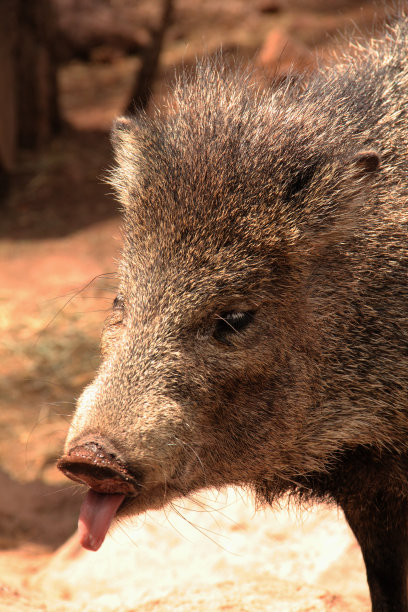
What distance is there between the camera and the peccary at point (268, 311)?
2961 millimetres

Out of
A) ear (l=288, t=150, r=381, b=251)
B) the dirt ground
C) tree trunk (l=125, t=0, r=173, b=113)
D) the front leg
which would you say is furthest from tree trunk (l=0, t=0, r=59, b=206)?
the front leg

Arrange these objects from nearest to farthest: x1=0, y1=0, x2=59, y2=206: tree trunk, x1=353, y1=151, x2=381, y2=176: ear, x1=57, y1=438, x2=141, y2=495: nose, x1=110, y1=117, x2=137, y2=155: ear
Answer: x1=57, y1=438, x2=141, y2=495: nose → x1=353, y1=151, x2=381, y2=176: ear → x1=110, y1=117, x2=137, y2=155: ear → x1=0, y1=0, x2=59, y2=206: tree trunk

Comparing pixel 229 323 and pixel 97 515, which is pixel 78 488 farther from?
pixel 229 323

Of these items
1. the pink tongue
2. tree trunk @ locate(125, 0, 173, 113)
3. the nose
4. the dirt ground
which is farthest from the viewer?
tree trunk @ locate(125, 0, 173, 113)

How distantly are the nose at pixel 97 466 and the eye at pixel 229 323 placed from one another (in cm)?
61

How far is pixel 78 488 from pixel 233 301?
4.36 feet

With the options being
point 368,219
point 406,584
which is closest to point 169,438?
point 368,219

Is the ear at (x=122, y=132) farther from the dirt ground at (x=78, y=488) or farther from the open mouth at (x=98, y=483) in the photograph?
the open mouth at (x=98, y=483)

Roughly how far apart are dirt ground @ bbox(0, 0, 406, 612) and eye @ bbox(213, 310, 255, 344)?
64cm

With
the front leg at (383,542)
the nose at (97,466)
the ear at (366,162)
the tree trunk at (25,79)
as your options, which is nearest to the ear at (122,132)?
the ear at (366,162)

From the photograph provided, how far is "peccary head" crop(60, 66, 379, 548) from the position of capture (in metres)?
2.94

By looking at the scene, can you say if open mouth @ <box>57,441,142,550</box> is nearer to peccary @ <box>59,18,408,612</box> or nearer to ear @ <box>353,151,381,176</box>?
peccary @ <box>59,18,408,612</box>

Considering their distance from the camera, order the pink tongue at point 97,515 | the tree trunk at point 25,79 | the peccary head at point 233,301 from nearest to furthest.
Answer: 1. the pink tongue at point 97,515
2. the peccary head at point 233,301
3. the tree trunk at point 25,79

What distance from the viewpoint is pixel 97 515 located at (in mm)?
2775
